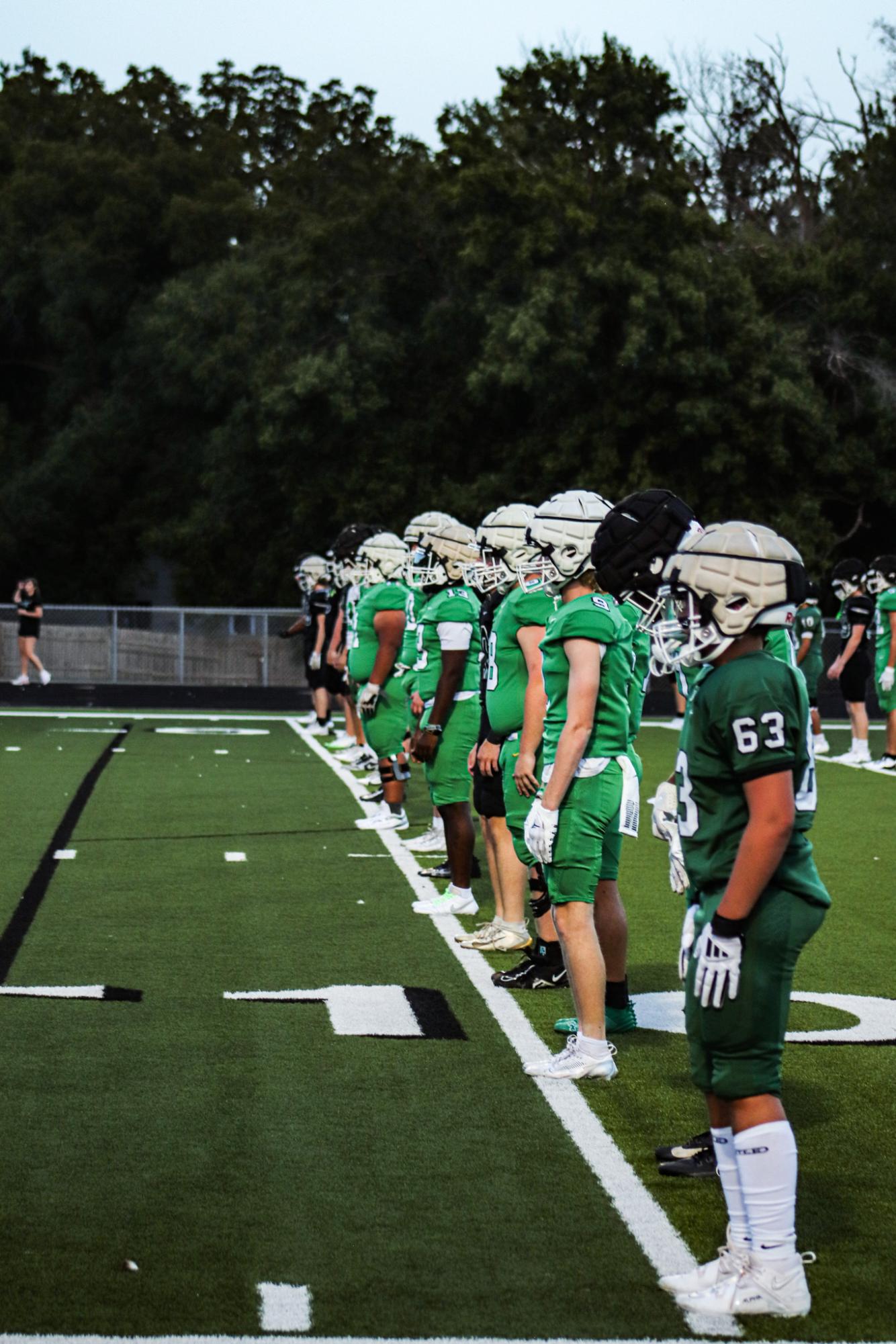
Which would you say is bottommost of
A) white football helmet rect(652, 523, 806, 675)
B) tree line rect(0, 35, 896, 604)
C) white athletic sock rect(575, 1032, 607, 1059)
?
white athletic sock rect(575, 1032, 607, 1059)

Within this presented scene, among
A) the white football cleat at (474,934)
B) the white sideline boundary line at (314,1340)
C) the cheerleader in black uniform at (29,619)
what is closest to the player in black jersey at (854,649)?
the white football cleat at (474,934)

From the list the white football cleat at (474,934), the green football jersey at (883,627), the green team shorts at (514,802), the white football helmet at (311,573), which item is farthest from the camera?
the white football helmet at (311,573)

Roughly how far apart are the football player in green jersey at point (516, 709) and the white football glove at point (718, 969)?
2.97 m

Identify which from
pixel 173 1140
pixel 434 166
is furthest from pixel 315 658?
pixel 434 166

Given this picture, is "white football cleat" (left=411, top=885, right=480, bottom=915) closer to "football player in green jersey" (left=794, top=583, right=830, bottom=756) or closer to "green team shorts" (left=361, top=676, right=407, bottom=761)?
"green team shorts" (left=361, top=676, right=407, bottom=761)

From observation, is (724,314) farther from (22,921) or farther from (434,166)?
(22,921)

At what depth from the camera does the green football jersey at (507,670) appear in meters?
7.52

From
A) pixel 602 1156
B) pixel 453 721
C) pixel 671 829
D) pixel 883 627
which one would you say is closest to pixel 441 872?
pixel 453 721

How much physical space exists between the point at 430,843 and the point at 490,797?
3.45 metres

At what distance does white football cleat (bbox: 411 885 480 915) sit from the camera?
9164 mm

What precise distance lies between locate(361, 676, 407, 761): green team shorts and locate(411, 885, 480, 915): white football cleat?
2.84 m

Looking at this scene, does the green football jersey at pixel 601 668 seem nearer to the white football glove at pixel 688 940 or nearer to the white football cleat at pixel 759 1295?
the white football glove at pixel 688 940

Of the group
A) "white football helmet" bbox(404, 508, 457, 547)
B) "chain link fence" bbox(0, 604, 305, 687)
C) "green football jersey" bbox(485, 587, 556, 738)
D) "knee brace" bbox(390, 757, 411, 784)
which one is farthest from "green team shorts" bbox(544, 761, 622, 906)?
"chain link fence" bbox(0, 604, 305, 687)

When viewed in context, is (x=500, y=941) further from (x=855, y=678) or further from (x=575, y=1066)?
(x=855, y=678)
